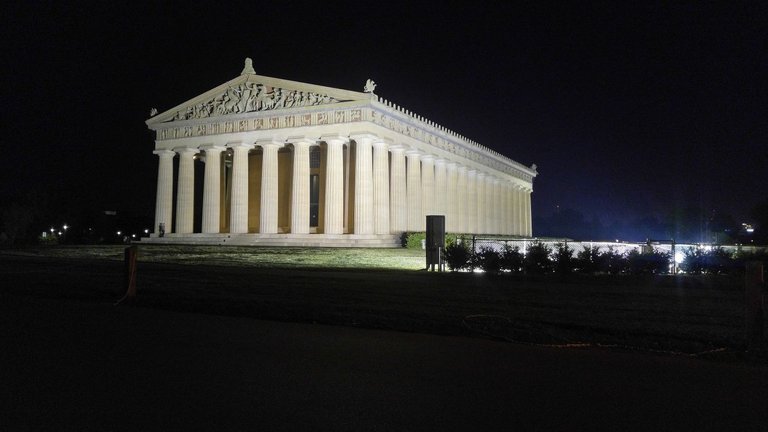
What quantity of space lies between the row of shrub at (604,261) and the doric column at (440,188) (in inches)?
1392

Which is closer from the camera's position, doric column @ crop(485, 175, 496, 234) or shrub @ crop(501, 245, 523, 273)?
shrub @ crop(501, 245, 523, 273)

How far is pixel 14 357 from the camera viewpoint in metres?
8.09

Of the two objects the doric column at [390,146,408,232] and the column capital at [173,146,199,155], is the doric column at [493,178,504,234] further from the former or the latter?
the column capital at [173,146,199,155]

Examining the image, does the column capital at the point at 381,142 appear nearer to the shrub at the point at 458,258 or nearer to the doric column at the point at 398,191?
the doric column at the point at 398,191

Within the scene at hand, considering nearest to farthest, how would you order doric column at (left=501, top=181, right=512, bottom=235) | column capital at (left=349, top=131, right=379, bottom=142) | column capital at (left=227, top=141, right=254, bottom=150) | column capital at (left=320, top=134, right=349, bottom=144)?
column capital at (left=349, top=131, right=379, bottom=142), column capital at (left=320, top=134, right=349, bottom=144), column capital at (left=227, top=141, right=254, bottom=150), doric column at (left=501, top=181, right=512, bottom=235)

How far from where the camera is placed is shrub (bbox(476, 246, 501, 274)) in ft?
78.4

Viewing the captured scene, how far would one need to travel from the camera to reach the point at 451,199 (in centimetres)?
6306

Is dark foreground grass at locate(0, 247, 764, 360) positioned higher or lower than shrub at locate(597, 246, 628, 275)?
lower

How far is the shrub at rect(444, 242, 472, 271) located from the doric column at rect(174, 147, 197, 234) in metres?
35.1

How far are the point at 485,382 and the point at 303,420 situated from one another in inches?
101

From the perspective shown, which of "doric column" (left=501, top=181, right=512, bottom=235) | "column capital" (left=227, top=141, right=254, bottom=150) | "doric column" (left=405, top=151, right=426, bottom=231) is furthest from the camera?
"doric column" (left=501, top=181, right=512, bottom=235)

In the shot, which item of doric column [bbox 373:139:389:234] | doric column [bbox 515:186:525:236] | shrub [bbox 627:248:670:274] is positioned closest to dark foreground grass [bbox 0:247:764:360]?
shrub [bbox 627:248:670:274]

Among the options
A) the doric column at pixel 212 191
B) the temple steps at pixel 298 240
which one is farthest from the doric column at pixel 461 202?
the doric column at pixel 212 191

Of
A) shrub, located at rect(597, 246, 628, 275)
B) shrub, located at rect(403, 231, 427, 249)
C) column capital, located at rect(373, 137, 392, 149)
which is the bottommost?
shrub, located at rect(597, 246, 628, 275)
